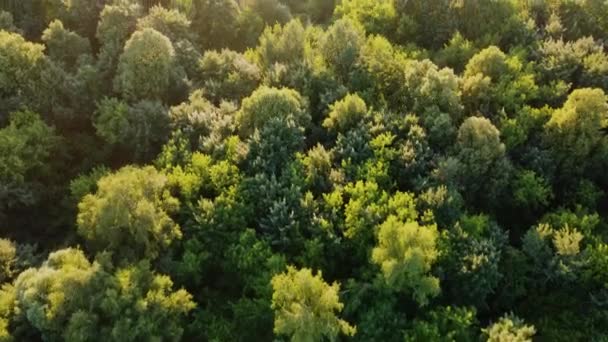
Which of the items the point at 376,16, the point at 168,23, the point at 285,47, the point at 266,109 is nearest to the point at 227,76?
the point at 285,47

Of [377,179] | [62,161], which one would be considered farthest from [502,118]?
[62,161]

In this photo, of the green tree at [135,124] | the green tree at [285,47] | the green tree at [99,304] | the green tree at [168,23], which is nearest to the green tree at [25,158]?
the green tree at [135,124]

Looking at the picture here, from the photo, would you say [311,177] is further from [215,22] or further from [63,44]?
[63,44]

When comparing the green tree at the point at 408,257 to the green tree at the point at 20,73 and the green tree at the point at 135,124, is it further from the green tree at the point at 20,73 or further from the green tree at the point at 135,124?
the green tree at the point at 20,73

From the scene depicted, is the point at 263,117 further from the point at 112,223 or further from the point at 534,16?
the point at 534,16

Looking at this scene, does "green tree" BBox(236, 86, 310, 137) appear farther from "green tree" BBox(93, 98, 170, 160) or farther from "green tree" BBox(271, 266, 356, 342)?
"green tree" BBox(271, 266, 356, 342)

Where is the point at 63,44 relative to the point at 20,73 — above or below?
above
